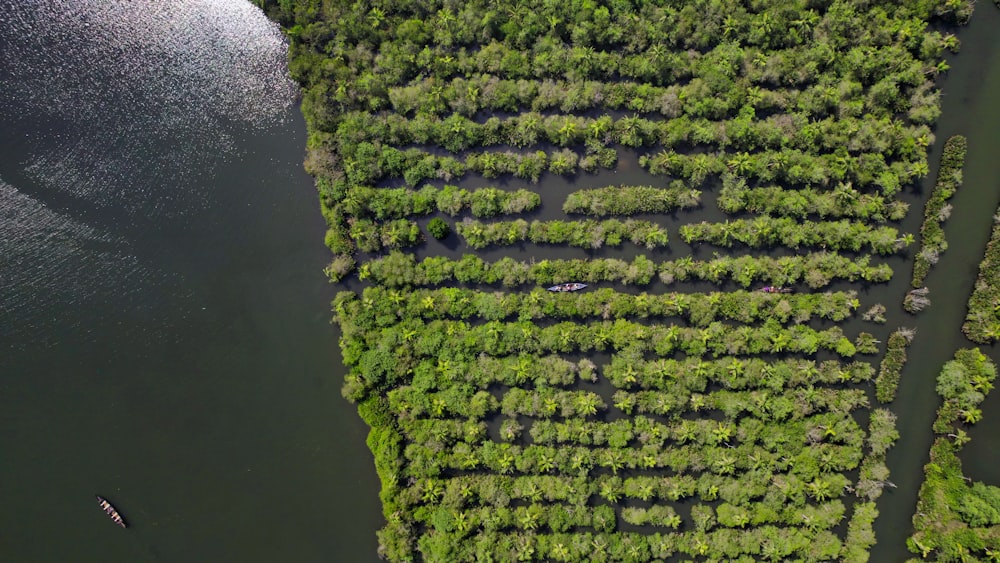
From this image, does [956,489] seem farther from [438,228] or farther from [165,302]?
[165,302]

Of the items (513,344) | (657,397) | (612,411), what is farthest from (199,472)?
(657,397)

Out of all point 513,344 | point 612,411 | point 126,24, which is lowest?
point 612,411

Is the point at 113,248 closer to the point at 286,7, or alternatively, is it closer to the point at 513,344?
the point at 286,7

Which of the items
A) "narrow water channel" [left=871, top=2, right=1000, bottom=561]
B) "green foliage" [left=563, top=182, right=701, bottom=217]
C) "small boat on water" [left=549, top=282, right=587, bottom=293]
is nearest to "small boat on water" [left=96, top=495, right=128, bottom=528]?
"small boat on water" [left=549, top=282, right=587, bottom=293]

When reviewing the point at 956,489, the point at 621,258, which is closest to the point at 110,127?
the point at 621,258

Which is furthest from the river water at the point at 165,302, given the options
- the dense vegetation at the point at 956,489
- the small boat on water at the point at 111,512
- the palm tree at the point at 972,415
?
the palm tree at the point at 972,415

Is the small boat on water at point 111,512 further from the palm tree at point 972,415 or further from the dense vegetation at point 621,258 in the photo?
the palm tree at point 972,415

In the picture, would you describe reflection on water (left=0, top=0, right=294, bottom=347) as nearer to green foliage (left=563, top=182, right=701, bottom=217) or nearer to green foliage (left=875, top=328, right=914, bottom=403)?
green foliage (left=563, top=182, right=701, bottom=217)
